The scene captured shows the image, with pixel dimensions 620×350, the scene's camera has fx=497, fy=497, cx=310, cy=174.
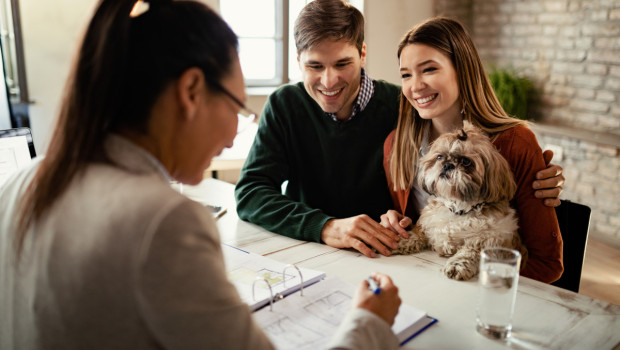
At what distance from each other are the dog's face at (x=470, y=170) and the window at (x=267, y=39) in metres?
3.24

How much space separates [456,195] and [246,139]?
5.16 ft

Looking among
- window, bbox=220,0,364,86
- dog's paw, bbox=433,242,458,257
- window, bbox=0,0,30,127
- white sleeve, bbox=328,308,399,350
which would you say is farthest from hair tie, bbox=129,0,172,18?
window, bbox=220,0,364,86

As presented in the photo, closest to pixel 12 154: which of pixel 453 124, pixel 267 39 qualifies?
pixel 453 124

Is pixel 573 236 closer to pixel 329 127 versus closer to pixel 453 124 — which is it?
pixel 453 124

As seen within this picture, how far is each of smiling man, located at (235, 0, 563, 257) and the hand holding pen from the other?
902mm

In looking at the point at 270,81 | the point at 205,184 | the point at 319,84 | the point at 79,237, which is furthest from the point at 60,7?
the point at 79,237

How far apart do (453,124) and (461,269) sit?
602 mm

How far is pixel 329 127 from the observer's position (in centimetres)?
192

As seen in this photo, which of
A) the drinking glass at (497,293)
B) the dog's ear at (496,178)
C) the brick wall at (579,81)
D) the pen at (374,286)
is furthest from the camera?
the brick wall at (579,81)

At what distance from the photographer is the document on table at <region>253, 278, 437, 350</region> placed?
948 mm

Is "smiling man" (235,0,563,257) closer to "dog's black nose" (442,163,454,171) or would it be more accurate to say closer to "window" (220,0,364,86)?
"dog's black nose" (442,163,454,171)

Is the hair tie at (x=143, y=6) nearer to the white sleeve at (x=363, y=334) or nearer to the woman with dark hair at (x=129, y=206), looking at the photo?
the woman with dark hair at (x=129, y=206)

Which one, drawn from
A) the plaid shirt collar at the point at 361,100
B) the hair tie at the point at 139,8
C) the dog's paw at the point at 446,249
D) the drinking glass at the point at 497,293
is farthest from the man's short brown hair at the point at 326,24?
the hair tie at the point at 139,8

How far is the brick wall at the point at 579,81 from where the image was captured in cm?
369
